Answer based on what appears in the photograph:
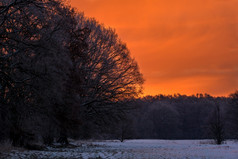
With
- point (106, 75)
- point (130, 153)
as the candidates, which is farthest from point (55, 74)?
point (106, 75)

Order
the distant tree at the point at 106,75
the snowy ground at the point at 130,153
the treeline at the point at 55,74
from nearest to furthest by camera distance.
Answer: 1. the treeline at the point at 55,74
2. the snowy ground at the point at 130,153
3. the distant tree at the point at 106,75

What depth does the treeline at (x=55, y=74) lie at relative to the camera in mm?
10859

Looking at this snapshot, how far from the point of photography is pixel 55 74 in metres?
12.0

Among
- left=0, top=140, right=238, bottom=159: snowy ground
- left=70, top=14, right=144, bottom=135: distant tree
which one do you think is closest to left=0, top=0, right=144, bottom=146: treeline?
left=70, top=14, right=144, bottom=135: distant tree

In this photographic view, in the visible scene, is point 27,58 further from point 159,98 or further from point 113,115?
point 159,98

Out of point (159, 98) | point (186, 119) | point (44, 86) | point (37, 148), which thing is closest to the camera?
point (44, 86)

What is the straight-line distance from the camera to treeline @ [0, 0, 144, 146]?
1086cm

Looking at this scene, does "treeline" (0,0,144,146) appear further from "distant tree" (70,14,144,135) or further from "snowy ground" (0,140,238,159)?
"snowy ground" (0,140,238,159)

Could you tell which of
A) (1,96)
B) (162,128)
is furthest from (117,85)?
(162,128)

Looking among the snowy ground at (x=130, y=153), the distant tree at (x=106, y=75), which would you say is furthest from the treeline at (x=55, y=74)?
the snowy ground at (x=130, y=153)

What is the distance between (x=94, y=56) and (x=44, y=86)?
1765 centimetres

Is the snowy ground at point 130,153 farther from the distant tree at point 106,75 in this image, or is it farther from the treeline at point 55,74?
the distant tree at point 106,75

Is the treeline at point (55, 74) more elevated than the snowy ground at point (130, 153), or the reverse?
the treeline at point (55, 74)

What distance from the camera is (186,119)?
131125 mm
